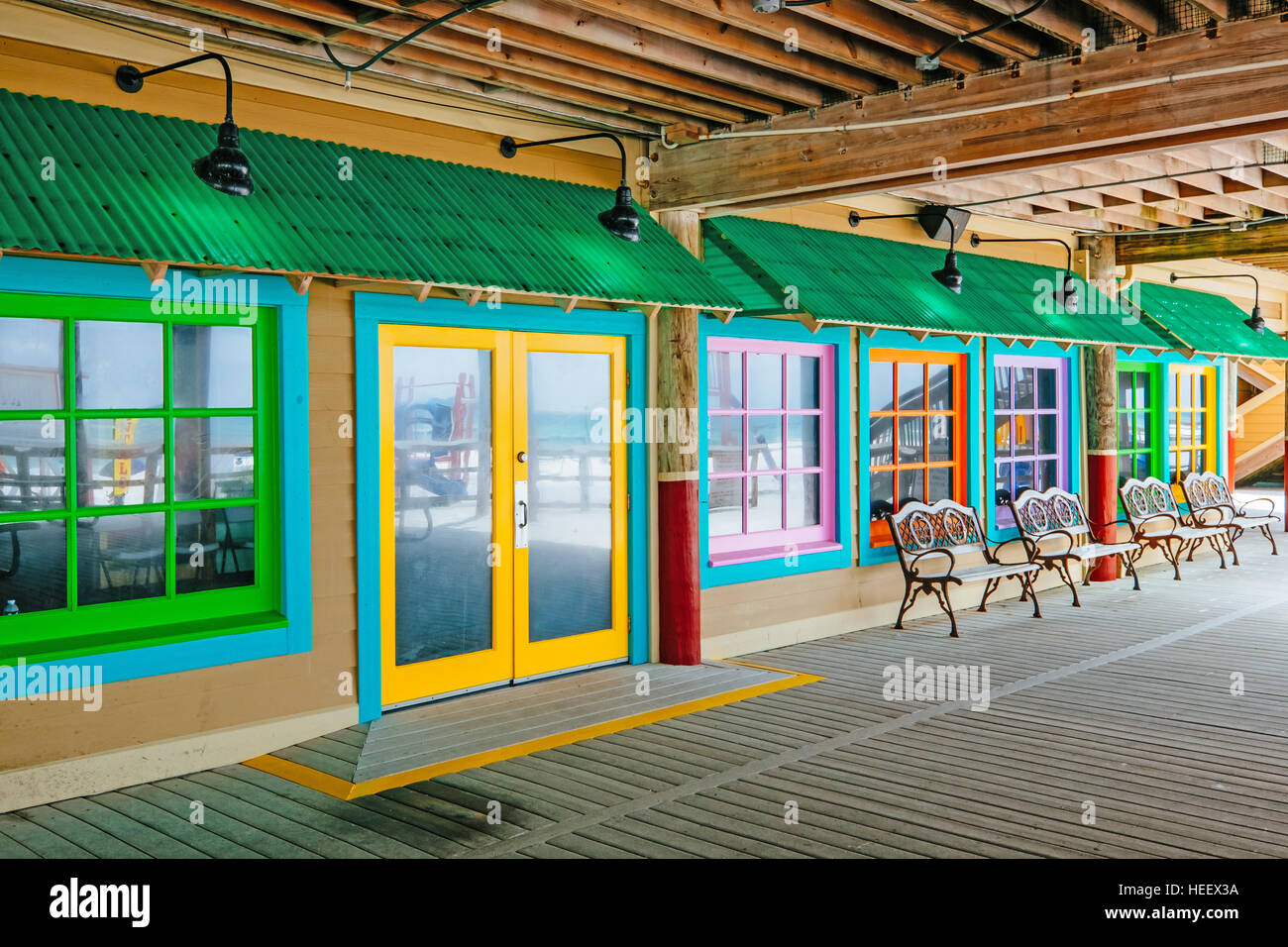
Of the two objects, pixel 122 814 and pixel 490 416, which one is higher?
pixel 490 416

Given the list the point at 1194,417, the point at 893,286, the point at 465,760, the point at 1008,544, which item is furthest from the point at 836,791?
the point at 1194,417

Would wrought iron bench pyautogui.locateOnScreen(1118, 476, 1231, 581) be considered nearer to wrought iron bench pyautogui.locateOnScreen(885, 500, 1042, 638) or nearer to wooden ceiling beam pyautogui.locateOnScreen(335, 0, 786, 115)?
wrought iron bench pyautogui.locateOnScreen(885, 500, 1042, 638)

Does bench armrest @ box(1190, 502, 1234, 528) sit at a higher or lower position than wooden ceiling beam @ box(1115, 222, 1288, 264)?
lower

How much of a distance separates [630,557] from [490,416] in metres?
1.35

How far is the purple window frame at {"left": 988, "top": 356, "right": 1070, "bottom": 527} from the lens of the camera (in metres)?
9.80

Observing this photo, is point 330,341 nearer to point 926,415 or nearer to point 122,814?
point 122,814

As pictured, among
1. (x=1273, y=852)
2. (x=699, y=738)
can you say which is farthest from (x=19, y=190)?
(x=1273, y=852)

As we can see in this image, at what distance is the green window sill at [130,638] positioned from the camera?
4605 millimetres

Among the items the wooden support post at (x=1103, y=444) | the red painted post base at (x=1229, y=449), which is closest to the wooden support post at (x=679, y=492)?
the wooden support post at (x=1103, y=444)

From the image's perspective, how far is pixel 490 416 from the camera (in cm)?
627

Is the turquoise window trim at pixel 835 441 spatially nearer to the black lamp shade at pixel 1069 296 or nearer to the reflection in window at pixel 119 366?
the black lamp shade at pixel 1069 296

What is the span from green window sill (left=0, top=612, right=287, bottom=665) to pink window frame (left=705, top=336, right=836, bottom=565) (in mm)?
3157

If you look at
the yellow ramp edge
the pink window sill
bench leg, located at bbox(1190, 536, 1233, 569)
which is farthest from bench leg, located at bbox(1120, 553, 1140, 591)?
the yellow ramp edge
